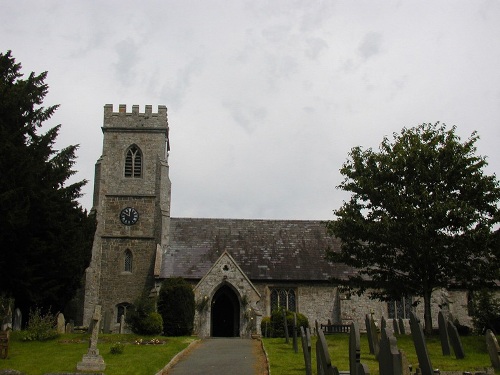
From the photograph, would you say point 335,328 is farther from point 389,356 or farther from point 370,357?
point 389,356

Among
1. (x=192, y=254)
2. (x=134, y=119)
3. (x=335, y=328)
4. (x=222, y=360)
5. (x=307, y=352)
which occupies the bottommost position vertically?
(x=222, y=360)

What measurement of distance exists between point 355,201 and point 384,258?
292 centimetres

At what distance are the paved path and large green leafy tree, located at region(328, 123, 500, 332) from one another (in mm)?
7071

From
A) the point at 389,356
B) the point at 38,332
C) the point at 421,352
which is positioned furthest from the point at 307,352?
the point at 38,332

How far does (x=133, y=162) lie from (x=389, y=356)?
104 feet

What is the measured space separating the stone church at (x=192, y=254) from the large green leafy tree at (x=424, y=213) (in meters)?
8.39

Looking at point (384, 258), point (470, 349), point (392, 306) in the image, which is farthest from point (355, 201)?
point (392, 306)

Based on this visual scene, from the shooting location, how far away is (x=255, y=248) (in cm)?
3750

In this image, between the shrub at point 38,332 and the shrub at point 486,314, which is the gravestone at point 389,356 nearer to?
the shrub at point 38,332

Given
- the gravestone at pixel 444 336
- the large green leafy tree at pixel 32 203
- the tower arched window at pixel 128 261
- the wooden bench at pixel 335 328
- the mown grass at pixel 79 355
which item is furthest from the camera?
the tower arched window at pixel 128 261

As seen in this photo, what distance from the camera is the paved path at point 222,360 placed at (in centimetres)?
1673

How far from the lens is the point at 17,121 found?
84.6 feet

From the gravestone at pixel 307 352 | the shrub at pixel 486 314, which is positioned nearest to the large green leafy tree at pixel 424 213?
the shrub at pixel 486 314

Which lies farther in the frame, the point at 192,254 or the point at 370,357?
the point at 192,254
